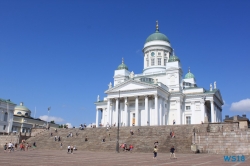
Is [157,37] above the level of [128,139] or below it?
above

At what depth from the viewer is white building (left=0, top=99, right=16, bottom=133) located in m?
71.4

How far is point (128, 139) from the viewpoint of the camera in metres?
41.9

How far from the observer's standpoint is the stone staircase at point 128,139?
122 ft

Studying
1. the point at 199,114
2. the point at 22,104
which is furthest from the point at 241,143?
the point at 22,104

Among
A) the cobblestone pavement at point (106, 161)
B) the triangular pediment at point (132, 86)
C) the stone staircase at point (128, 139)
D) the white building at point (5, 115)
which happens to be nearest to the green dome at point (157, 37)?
the triangular pediment at point (132, 86)

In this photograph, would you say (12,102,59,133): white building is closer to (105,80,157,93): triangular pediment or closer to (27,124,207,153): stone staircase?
(105,80,157,93): triangular pediment

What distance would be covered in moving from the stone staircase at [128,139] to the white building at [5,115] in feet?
82.8

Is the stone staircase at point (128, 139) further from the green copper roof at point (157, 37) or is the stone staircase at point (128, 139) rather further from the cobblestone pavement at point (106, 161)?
the green copper roof at point (157, 37)

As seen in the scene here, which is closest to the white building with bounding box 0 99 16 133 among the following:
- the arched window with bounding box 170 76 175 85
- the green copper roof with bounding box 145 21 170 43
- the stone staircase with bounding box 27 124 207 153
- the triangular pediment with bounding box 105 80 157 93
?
the stone staircase with bounding box 27 124 207 153

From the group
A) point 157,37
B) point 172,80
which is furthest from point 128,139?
point 157,37

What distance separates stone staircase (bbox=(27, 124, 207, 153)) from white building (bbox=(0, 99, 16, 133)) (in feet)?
82.8

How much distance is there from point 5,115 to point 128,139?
148ft

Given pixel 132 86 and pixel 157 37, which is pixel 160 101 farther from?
pixel 157 37

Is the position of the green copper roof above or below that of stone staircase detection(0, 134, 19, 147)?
above
